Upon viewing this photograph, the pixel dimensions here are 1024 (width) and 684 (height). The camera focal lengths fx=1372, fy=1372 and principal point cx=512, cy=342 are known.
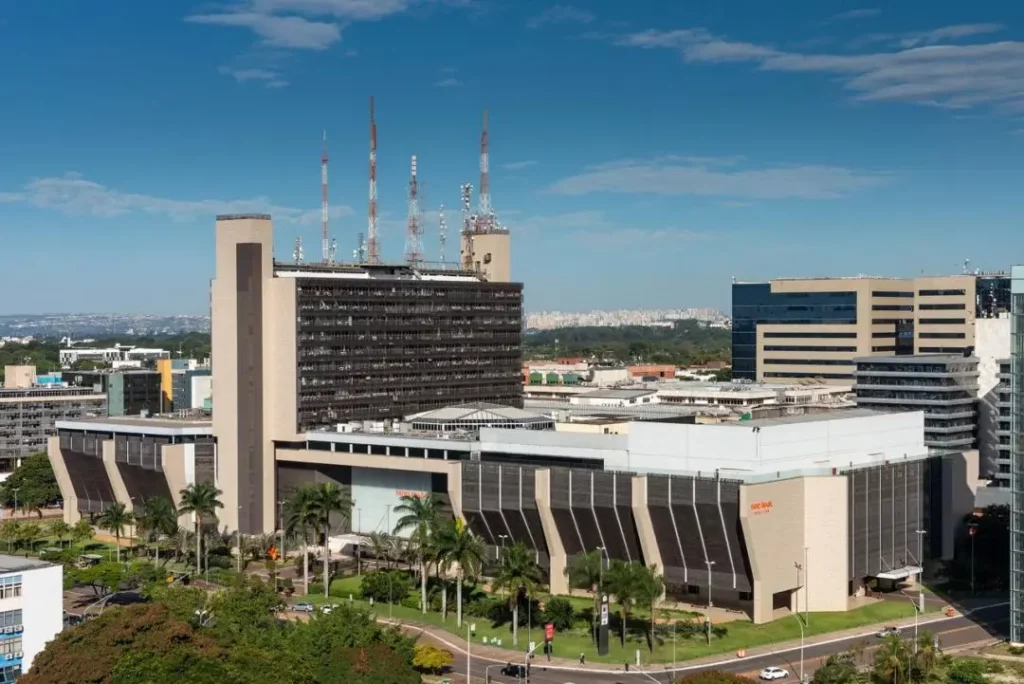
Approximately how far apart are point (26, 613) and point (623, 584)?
142ft

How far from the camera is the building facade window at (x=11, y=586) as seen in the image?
296 ft

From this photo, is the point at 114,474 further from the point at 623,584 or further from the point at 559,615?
the point at 623,584

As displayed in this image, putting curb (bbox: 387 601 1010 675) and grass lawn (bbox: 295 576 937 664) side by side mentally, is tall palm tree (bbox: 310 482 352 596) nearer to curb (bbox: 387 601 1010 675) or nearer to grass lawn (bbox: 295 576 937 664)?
grass lawn (bbox: 295 576 937 664)

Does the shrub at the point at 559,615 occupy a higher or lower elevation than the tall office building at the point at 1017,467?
lower

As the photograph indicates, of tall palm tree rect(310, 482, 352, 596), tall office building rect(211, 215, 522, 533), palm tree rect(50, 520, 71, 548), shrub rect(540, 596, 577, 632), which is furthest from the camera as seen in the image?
palm tree rect(50, 520, 71, 548)

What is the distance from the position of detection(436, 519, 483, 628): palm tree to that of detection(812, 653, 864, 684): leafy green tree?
31.9 meters

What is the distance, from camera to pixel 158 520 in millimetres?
144500

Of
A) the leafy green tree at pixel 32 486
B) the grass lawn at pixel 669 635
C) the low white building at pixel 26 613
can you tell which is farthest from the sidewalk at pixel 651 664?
the leafy green tree at pixel 32 486

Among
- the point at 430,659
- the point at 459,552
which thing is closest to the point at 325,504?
the point at 459,552

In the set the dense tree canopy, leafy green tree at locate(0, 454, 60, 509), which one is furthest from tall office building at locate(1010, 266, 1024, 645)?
leafy green tree at locate(0, 454, 60, 509)

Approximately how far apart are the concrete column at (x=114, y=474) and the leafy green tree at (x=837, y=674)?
101 meters

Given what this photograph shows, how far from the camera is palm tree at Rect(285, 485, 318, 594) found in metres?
132

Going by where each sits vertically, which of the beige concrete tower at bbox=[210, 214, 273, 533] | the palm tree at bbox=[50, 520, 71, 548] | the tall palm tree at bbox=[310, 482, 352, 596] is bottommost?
the palm tree at bbox=[50, 520, 71, 548]

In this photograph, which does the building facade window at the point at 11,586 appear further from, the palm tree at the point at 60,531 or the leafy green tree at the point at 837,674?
the palm tree at the point at 60,531
